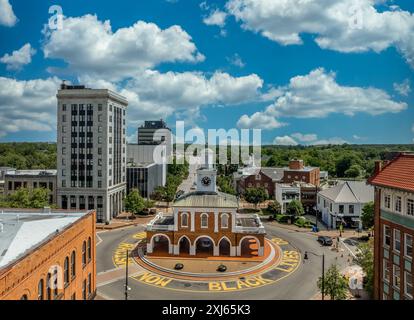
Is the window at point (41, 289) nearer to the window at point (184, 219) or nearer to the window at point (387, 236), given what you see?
the window at point (387, 236)

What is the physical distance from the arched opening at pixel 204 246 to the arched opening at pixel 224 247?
1.29m

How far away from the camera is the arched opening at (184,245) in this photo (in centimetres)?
4141

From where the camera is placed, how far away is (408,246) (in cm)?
1970

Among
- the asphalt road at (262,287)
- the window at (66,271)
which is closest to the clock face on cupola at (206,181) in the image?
the asphalt road at (262,287)

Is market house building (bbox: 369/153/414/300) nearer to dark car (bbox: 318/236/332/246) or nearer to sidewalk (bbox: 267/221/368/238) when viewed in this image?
dark car (bbox: 318/236/332/246)

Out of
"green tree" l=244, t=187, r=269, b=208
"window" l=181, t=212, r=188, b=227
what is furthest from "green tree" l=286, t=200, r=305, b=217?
"window" l=181, t=212, r=188, b=227

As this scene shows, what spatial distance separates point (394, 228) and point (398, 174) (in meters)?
3.71

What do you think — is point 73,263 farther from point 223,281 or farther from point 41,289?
point 223,281

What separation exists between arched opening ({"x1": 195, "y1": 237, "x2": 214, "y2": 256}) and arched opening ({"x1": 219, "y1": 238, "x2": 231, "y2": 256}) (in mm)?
1289

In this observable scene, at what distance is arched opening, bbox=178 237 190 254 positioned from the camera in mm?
41412

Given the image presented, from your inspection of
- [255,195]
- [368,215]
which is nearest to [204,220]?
[368,215]

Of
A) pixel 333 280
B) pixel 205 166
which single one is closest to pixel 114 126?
pixel 205 166

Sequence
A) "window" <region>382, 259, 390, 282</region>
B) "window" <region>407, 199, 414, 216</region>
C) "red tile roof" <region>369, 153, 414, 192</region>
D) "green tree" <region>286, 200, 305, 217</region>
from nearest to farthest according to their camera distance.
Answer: "window" <region>407, 199, 414, 216</region>, "red tile roof" <region>369, 153, 414, 192</region>, "window" <region>382, 259, 390, 282</region>, "green tree" <region>286, 200, 305, 217</region>
